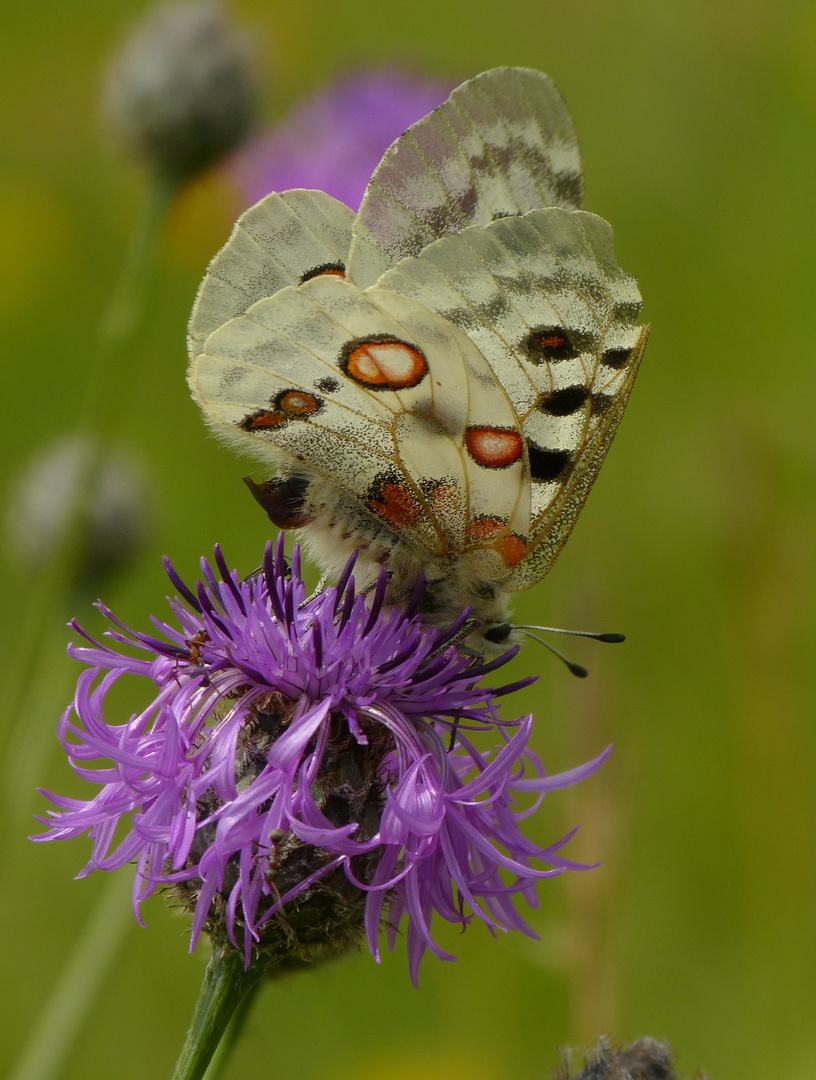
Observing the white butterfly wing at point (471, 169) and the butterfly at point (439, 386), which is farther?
the white butterfly wing at point (471, 169)

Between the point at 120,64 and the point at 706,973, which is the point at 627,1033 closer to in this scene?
the point at 706,973

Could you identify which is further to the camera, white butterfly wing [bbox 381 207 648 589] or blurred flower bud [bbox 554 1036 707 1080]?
Answer: white butterfly wing [bbox 381 207 648 589]

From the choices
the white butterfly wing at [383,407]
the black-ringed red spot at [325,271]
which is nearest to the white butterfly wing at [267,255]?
the black-ringed red spot at [325,271]

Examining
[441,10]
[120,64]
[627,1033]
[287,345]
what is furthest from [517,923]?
[441,10]

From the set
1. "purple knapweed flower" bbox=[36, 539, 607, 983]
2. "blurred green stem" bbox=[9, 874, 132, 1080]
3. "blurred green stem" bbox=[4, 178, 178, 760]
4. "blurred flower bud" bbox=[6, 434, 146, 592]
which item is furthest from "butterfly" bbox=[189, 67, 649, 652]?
"blurred flower bud" bbox=[6, 434, 146, 592]

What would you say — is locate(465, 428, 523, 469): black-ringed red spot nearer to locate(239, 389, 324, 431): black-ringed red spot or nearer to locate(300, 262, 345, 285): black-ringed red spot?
locate(239, 389, 324, 431): black-ringed red spot

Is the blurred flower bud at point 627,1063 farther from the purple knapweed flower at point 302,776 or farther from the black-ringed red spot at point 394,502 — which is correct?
the black-ringed red spot at point 394,502
